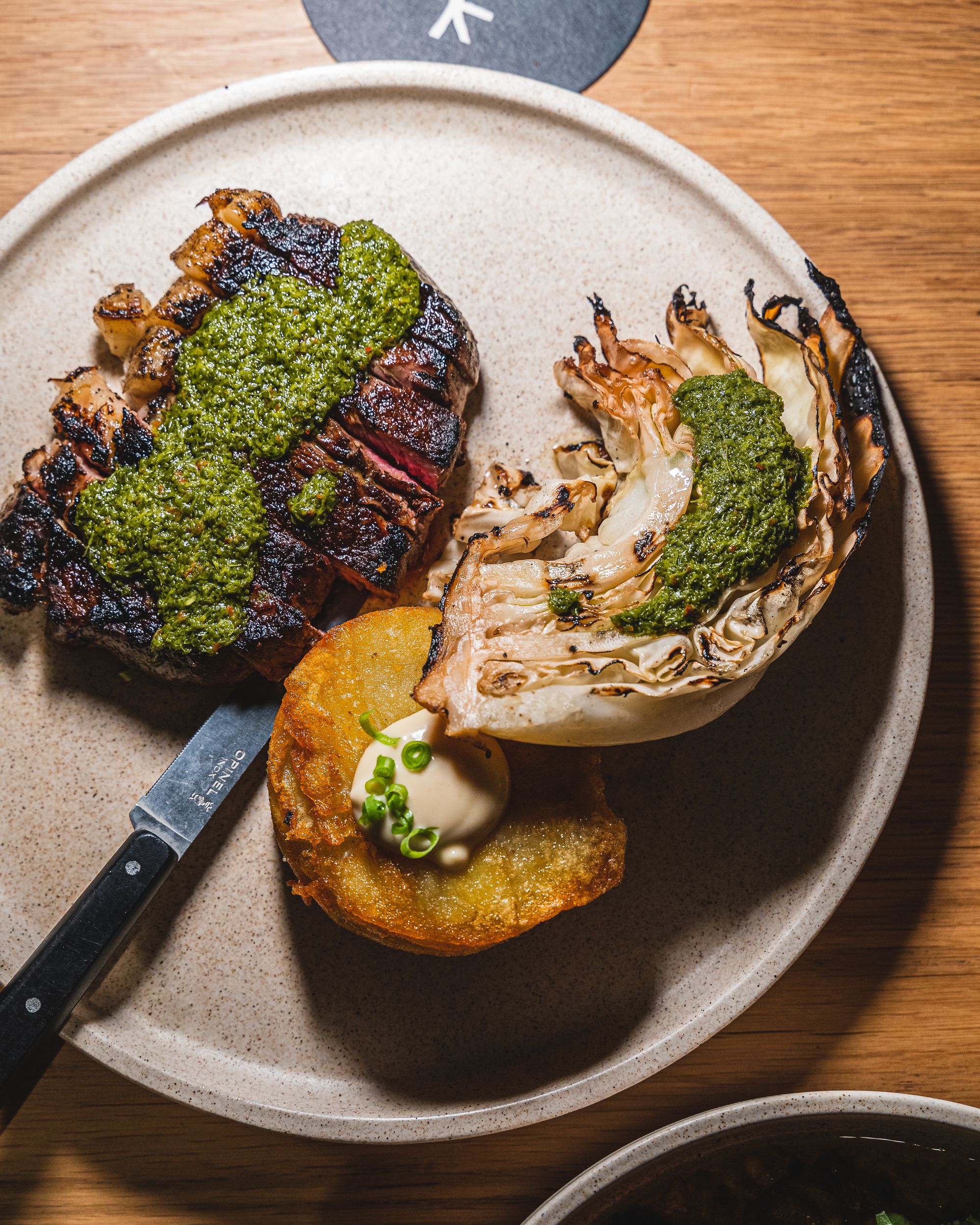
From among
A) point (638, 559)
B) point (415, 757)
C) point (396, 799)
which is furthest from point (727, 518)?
point (396, 799)

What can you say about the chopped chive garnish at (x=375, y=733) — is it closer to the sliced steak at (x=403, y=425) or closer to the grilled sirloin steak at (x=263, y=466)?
the grilled sirloin steak at (x=263, y=466)

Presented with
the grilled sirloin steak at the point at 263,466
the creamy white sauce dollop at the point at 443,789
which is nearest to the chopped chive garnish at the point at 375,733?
the creamy white sauce dollop at the point at 443,789

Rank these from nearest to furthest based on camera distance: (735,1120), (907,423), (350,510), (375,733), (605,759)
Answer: (375,733) < (735,1120) < (350,510) < (605,759) < (907,423)

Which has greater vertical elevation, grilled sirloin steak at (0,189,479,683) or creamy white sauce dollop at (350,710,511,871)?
grilled sirloin steak at (0,189,479,683)

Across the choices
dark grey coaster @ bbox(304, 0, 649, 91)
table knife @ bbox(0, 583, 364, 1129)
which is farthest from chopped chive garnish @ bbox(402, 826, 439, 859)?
dark grey coaster @ bbox(304, 0, 649, 91)

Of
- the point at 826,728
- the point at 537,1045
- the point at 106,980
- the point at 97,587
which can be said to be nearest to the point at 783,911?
the point at 826,728

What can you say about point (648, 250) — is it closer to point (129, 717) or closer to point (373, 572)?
point (373, 572)

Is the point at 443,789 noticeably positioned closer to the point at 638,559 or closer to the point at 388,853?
the point at 388,853

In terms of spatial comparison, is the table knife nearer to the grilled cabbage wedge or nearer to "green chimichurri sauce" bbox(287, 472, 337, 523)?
"green chimichurri sauce" bbox(287, 472, 337, 523)
